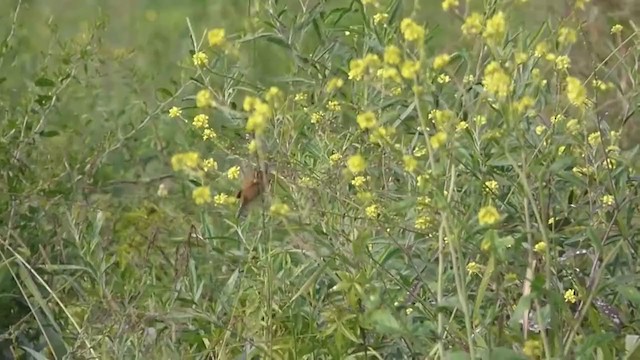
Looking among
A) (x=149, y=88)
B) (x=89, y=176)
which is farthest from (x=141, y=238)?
(x=149, y=88)

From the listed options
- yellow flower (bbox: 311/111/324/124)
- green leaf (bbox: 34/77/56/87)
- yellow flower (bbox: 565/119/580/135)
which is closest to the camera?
yellow flower (bbox: 565/119/580/135)

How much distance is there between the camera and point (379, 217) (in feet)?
6.48

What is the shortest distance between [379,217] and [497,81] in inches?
17.8

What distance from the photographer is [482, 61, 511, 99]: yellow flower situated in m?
1.58

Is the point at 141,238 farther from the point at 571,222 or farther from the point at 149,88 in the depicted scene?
the point at 571,222

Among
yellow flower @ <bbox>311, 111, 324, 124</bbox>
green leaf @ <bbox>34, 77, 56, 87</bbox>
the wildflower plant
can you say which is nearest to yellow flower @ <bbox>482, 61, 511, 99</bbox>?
the wildflower plant

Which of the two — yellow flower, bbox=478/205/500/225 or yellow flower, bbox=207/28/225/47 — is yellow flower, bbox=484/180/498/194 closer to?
yellow flower, bbox=478/205/500/225

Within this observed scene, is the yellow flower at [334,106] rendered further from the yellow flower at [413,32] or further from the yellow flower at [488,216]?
the yellow flower at [488,216]

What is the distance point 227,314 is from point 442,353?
52 cm

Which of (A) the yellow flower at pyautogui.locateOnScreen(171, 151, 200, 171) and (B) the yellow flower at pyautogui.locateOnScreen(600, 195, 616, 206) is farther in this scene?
(B) the yellow flower at pyautogui.locateOnScreen(600, 195, 616, 206)

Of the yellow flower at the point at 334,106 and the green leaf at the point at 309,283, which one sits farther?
the yellow flower at the point at 334,106

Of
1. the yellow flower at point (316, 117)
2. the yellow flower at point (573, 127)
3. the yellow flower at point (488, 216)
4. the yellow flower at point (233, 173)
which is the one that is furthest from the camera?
the yellow flower at point (316, 117)

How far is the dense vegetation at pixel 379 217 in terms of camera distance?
1.72m

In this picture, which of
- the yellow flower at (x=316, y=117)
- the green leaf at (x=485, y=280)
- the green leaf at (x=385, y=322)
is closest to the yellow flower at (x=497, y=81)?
the green leaf at (x=485, y=280)
